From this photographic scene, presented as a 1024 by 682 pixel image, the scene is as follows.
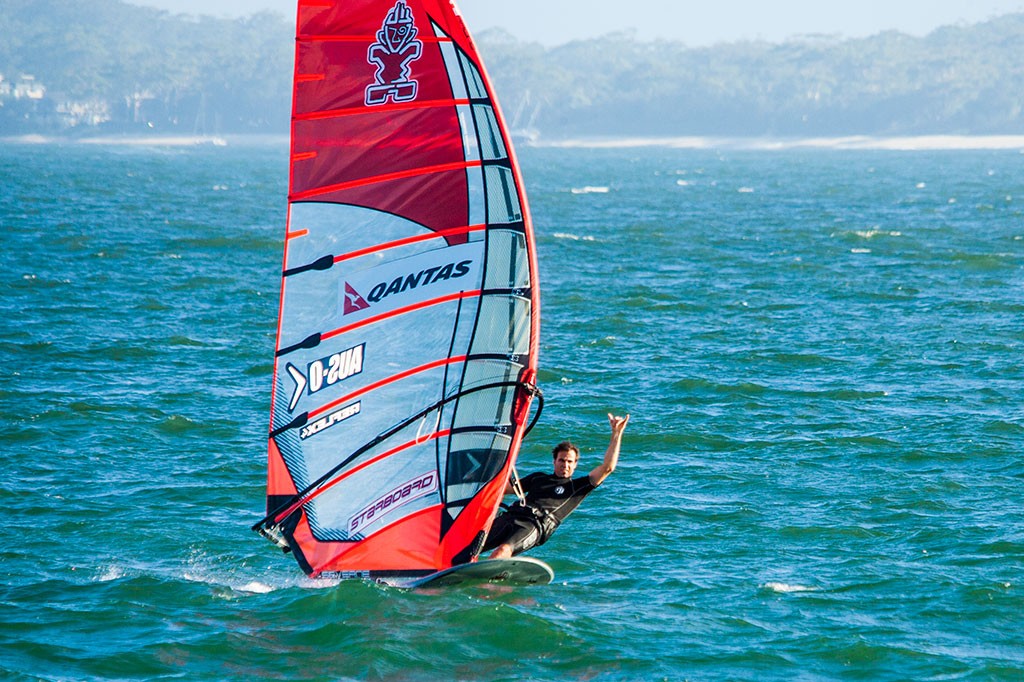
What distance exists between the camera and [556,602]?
11898 mm

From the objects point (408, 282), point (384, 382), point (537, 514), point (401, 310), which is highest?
point (408, 282)

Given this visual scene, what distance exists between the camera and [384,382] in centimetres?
1095

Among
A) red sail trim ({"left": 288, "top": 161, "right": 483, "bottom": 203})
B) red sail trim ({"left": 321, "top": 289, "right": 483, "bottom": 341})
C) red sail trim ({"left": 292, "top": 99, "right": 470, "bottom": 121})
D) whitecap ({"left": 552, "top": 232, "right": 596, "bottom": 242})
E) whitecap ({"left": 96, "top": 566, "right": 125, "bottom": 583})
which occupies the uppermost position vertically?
red sail trim ({"left": 292, "top": 99, "right": 470, "bottom": 121})

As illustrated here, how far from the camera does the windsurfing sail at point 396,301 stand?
10062 mm

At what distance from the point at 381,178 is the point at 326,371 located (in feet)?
5.47

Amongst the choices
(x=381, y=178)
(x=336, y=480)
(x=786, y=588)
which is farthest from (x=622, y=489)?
(x=381, y=178)

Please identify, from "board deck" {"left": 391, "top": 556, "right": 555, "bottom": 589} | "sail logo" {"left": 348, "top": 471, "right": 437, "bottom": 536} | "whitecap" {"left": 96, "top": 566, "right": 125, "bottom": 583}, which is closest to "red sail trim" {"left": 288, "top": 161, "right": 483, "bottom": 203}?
"sail logo" {"left": 348, "top": 471, "right": 437, "bottom": 536}

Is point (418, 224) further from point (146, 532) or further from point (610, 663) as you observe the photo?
point (146, 532)

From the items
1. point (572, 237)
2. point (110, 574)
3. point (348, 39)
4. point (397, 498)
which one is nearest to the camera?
point (348, 39)

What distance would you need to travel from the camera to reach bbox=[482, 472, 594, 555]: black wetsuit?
11.6m

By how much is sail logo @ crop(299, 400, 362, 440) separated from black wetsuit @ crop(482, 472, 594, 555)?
5.65 ft

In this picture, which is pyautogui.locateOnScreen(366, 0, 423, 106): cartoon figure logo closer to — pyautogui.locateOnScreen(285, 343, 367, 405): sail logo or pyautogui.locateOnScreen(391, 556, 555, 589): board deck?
pyautogui.locateOnScreen(285, 343, 367, 405): sail logo

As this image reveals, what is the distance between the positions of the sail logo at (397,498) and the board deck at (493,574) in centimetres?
70

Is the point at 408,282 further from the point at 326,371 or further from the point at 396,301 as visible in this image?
the point at 326,371
